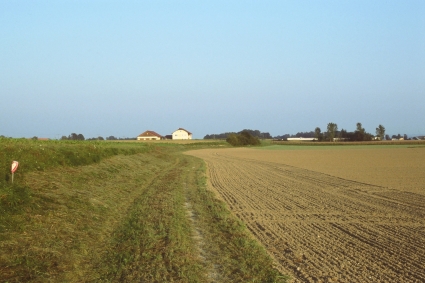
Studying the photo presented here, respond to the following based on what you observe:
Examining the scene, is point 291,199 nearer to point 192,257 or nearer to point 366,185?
point 366,185

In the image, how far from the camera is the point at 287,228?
1144cm

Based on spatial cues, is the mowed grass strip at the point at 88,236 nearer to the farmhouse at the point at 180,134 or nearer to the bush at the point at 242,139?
the bush at the point at 242,139

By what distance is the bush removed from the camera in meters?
126

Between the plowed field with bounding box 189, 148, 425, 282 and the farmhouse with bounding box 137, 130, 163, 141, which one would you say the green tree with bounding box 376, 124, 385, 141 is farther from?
the plowed field with bounding box 189, 148, 425, 282

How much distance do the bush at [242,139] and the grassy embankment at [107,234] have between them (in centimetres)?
→ 10953

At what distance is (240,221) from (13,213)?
590 centimetres

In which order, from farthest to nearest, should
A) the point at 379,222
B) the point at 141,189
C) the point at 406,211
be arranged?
the point at 141,189
the point at 406,211
the point at 379,222

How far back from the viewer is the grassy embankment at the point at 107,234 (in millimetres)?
7320

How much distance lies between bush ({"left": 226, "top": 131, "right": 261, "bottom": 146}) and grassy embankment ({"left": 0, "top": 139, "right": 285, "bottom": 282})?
110 m

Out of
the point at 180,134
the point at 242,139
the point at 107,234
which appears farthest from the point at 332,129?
the point at 107,234

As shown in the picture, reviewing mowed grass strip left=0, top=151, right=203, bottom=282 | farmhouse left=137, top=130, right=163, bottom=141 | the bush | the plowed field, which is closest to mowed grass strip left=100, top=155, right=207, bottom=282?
mowed grass strip left=0, top=151, right=203, bottom=282

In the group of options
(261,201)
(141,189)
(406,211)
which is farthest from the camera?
(141,189)

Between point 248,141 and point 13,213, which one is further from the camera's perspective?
point 248,141

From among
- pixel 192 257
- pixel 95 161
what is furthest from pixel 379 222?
pixel 95 161
